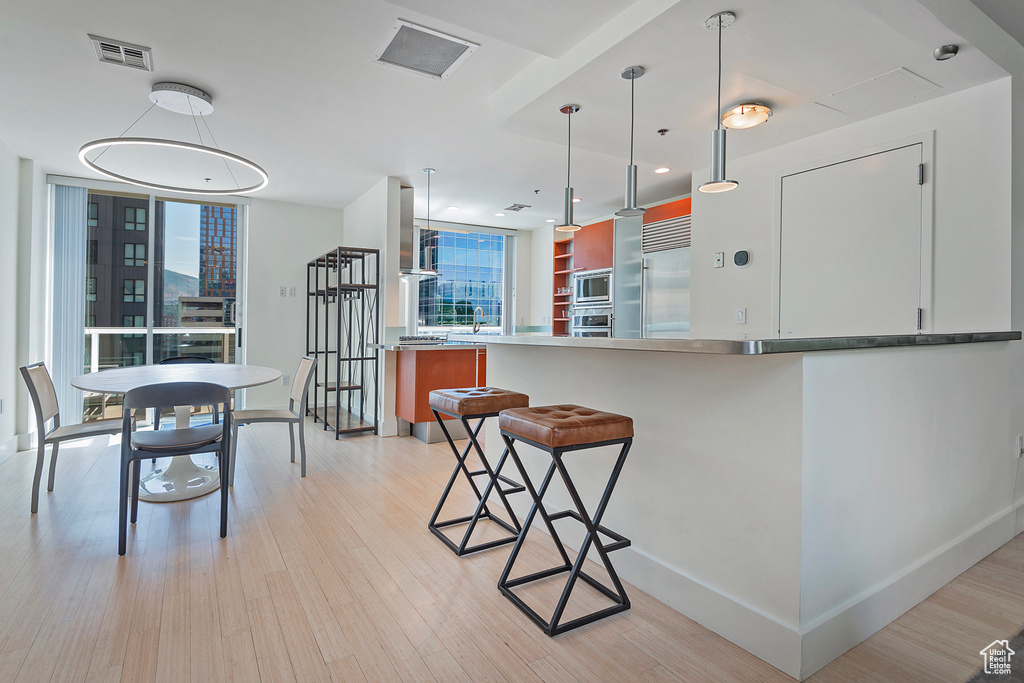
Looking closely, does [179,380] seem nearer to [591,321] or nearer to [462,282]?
[591,321]

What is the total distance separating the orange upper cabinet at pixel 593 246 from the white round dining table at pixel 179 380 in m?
4.17

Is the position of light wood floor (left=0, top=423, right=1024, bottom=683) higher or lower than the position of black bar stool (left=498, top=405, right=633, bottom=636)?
lower

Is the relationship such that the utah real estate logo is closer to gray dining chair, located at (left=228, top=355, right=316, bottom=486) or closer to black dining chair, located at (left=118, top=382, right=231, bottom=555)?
black dining chair, located at (left=118, top=382, right=231, bottom=555)

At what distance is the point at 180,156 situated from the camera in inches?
172

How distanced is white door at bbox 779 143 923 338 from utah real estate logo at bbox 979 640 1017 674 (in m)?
1.66

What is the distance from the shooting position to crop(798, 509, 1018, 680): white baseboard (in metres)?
1.57

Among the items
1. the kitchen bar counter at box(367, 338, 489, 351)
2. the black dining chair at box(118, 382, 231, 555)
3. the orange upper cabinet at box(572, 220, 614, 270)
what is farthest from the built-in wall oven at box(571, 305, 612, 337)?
the black dining chair at box(118, 382, 231, 555)

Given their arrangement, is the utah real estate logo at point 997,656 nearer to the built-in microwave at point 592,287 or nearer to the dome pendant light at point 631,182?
the dome pendant light at point 631,182

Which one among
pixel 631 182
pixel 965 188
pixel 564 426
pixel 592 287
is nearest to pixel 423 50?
pixel 631 182

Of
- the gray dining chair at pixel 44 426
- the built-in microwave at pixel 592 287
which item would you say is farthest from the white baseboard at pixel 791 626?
the built-in microwave at pixel 592 287

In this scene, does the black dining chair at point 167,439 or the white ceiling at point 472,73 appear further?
the black dining chair at point 167,439

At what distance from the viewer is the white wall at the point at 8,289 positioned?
4080mm

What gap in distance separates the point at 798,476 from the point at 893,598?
80cm

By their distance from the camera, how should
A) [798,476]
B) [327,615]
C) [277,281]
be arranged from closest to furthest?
[798,476]
[327,615]
[277,281]
